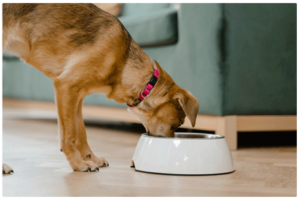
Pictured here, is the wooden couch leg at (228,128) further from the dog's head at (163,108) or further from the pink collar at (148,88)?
the pink collar at (148,88)

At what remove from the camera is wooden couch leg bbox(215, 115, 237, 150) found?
237 cm

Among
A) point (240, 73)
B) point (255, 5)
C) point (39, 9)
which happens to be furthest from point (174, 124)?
point (255, 5)

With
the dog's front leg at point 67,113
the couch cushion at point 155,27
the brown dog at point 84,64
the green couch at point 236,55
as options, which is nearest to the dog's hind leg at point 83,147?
the brown dog at point 84,64

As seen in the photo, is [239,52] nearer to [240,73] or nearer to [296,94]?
[240,73]

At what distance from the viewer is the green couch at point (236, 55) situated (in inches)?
93.1

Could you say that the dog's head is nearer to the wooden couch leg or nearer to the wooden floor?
the wooden floor

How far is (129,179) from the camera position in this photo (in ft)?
5.03

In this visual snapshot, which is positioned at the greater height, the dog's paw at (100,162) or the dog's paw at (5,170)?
the dog's paw at (5,170)

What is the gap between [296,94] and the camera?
99.4 inches

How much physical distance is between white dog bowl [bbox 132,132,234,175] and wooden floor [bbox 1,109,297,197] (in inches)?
1.5

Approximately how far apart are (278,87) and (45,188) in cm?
171

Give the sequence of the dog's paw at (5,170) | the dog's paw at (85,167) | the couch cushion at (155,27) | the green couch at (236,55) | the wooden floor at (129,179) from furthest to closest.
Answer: the couch cushion at (155,27) → the green couch at (236,55) → the dog's paw at (85,167) → the dog's paw at (5,170) → the wooden floor at (129,179)

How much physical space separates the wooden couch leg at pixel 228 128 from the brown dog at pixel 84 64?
0.53 m

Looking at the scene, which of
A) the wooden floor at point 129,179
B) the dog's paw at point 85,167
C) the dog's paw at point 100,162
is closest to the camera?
the wooden floor at point 129,179
